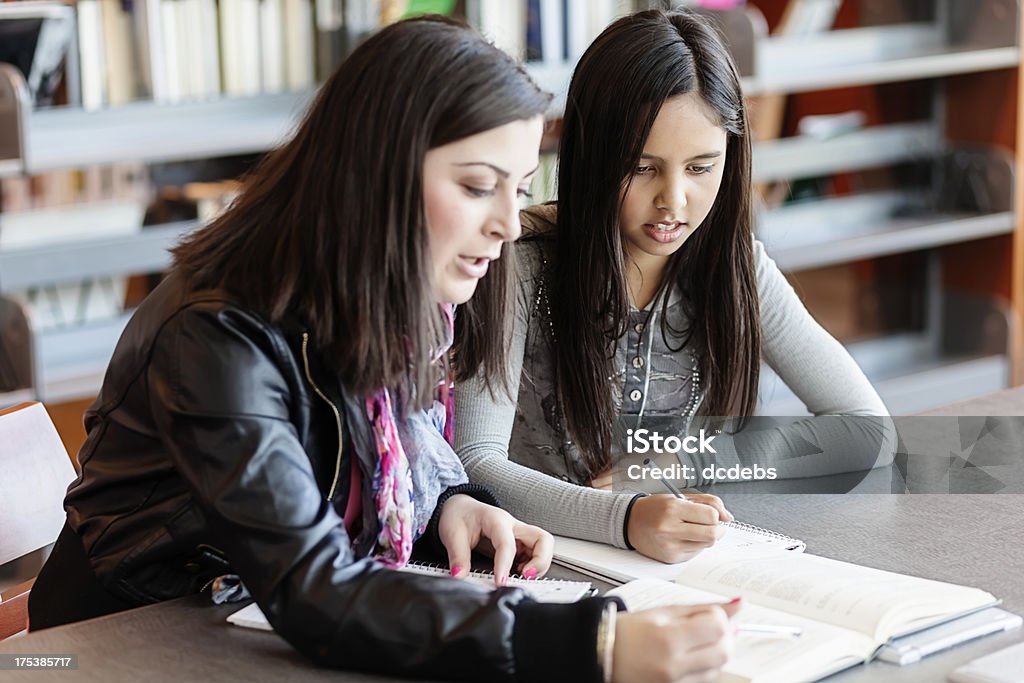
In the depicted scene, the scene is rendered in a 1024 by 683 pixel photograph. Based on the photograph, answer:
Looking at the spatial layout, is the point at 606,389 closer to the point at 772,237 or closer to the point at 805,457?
the point at 805,457

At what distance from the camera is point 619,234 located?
1.64 meters

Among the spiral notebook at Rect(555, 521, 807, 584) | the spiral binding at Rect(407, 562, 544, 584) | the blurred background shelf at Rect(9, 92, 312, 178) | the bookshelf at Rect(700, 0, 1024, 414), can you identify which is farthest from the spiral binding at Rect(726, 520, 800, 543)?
the bookshelf at Rect(700, 0, 1024, 414)

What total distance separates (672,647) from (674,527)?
28 cm

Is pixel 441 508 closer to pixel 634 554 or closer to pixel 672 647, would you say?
pixel 634 554

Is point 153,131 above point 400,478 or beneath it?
above

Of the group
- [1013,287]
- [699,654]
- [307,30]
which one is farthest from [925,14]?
[699,654]

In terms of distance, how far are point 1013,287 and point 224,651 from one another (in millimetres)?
3175

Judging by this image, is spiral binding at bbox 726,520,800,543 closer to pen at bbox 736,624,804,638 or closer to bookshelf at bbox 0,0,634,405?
pen at bbox 736,624,804,638

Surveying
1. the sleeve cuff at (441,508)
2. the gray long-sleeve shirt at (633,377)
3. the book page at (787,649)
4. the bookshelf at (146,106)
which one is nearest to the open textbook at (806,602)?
the book page at (787,649)

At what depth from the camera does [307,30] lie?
290 centimetres

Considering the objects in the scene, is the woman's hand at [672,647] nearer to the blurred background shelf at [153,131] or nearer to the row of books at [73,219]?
the blurred background shelf at [153,131]

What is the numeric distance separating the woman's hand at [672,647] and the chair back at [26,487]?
2.38 feet

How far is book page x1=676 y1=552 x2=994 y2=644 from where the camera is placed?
1.09 metres

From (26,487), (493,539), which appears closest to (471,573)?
(493,539)
